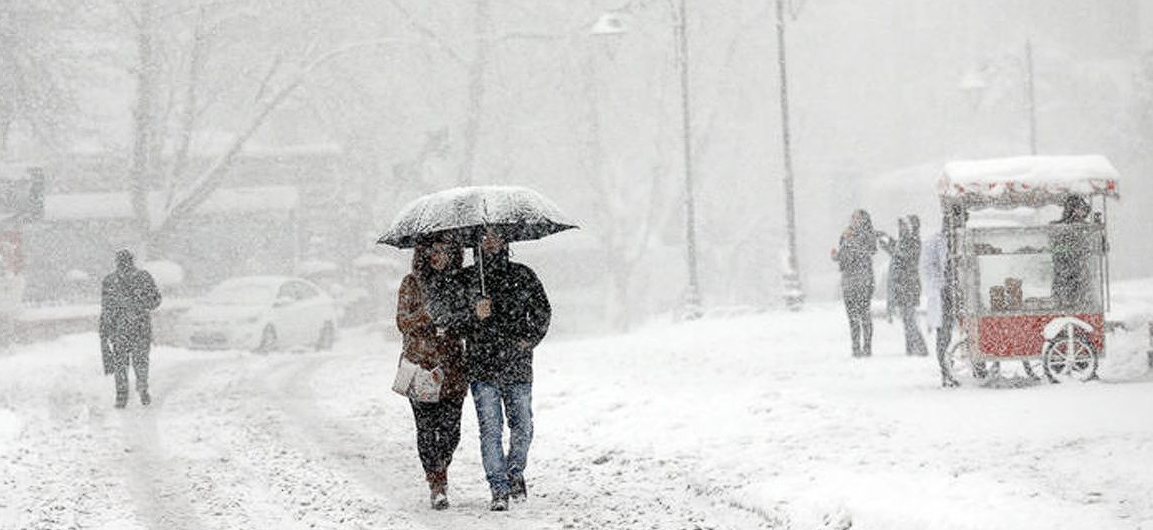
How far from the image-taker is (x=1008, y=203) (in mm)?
15898

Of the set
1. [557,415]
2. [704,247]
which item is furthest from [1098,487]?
[704,247]

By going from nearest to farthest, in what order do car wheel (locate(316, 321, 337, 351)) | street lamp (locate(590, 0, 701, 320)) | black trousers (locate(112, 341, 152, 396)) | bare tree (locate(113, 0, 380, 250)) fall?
black trousers (locate(112, 341, 152, 396)) → street lamp (locate(590, 0, 701, 320)) → car wheel (locate(316, 321, 337, 351)) → bare tree (locate(113, 0, 380, 250))

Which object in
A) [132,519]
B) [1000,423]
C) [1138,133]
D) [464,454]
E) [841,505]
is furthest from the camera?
[1138,133]

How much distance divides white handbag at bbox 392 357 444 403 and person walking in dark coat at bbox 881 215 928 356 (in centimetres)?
966

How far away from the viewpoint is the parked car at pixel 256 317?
27781 mm

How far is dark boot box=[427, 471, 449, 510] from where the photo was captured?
9.80 metres

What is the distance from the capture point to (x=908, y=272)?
60.1 feet

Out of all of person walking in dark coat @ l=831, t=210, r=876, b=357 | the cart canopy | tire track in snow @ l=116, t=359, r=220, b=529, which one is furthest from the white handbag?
person walking in dark coat @ l=831, t=210, r=876, b=357

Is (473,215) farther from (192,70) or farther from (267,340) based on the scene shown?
(192,70)

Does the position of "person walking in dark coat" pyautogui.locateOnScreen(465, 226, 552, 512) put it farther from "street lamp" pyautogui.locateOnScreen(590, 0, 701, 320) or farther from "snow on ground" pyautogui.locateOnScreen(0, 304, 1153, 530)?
"street lamp" pyautogui.locateOnScreen(590, 0, 701, 320)

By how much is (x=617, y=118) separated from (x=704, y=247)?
8123 millimetres

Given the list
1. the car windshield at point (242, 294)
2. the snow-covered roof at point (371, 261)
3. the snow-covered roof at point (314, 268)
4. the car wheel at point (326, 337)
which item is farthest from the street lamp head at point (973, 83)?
the snow-covered roof at point (314, 268)

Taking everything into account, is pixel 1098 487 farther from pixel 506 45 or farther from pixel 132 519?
pixel 506 45

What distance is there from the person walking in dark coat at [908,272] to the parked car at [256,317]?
531 inches
